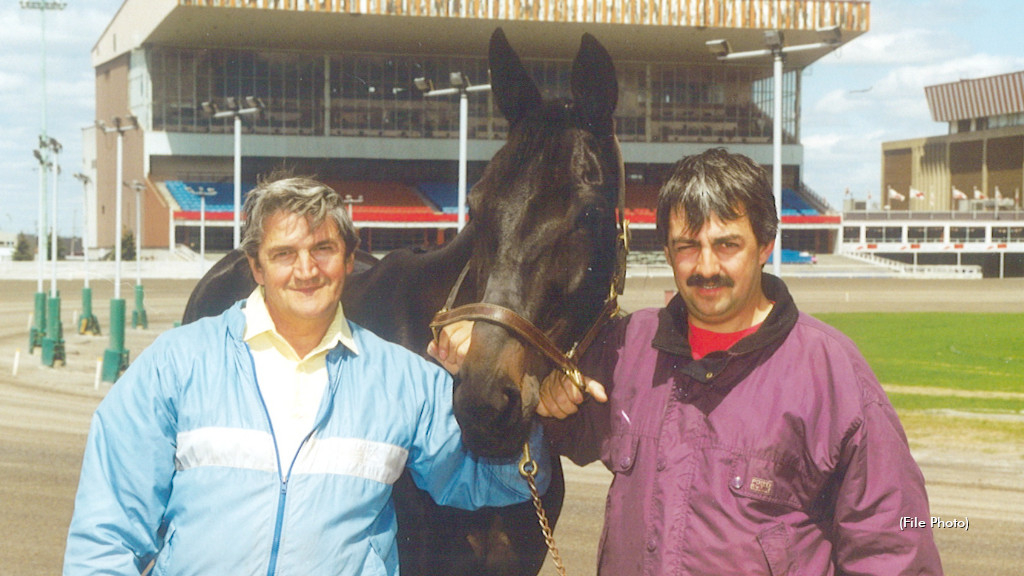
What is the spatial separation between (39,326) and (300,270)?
72.6 feet

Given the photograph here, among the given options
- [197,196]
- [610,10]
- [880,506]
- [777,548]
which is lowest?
[777,548]

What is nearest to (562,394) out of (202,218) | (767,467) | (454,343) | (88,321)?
(454,343)

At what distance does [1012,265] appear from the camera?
206ft

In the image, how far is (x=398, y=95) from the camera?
60156 millimetres

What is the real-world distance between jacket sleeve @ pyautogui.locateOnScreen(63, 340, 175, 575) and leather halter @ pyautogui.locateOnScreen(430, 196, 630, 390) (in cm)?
71

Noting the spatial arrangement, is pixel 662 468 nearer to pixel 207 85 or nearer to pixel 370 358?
pixel 370 358

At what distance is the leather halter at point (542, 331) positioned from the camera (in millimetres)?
2395

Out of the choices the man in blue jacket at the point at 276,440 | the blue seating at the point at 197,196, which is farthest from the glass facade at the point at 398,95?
the man in blue jacket at the point at 276,440

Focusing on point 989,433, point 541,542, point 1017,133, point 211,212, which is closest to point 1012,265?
point 1017,133

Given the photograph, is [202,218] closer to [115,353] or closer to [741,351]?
[115,353]

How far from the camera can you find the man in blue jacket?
250 centimetres

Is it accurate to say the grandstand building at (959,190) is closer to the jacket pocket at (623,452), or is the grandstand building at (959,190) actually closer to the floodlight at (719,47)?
the floodlight at (719,47)

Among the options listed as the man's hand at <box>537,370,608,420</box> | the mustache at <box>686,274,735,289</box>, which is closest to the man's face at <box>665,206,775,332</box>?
the mustache at <box>686,274,735,289</box>

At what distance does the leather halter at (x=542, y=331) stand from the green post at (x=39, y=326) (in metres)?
21.3
